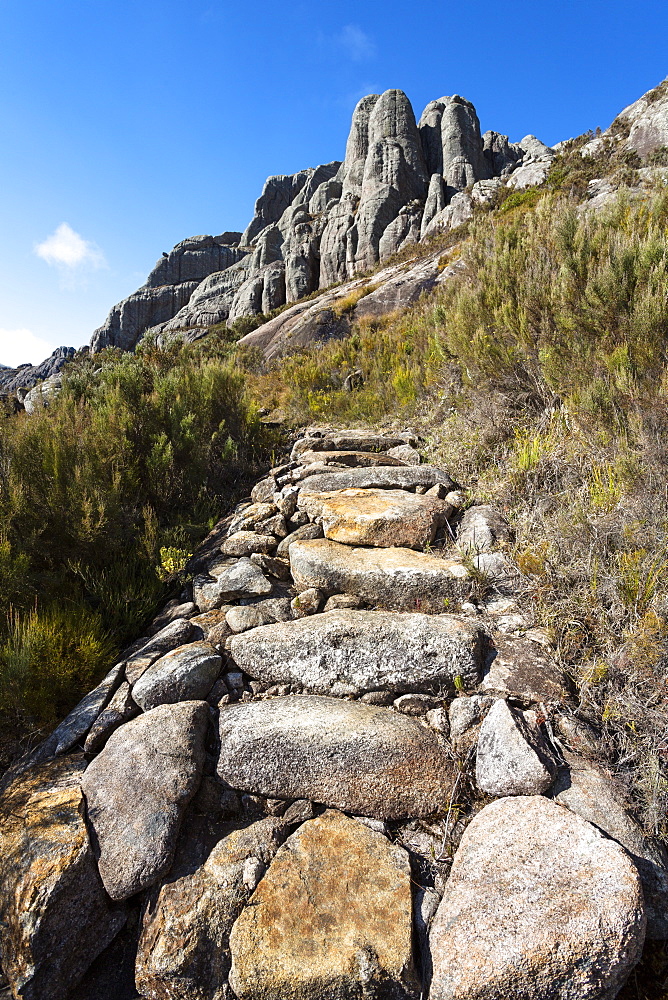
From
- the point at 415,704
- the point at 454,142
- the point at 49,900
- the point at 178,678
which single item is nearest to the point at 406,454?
the point at 415,704

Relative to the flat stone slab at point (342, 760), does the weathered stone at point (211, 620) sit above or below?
above

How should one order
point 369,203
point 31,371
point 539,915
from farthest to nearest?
1. point 31,371
2. point 369,203
3. point 539,915

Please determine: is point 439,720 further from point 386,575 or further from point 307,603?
point 307,603

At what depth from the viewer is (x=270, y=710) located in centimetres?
251

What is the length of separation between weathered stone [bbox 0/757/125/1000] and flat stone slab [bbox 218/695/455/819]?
2.15ft

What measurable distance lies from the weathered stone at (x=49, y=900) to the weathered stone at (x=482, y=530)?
8.51ft

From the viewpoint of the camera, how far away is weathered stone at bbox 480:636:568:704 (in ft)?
7.52

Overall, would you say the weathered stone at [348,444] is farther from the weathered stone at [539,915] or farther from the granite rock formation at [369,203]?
the granite rock formation at [369,203]

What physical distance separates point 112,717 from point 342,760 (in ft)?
4.29

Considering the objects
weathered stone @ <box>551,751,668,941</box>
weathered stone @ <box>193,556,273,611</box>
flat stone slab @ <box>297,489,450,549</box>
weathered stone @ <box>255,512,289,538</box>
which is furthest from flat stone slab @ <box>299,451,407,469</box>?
weathered stone @ <box>551,751,668,941</box>

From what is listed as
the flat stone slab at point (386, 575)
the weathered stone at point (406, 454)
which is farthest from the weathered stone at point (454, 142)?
the flat stone slab at point (386, 575)

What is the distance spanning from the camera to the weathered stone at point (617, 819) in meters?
1.64

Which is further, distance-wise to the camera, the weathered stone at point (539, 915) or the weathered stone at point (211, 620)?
the weathered stone at point (211, 620)

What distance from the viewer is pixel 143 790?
7.19 ft
